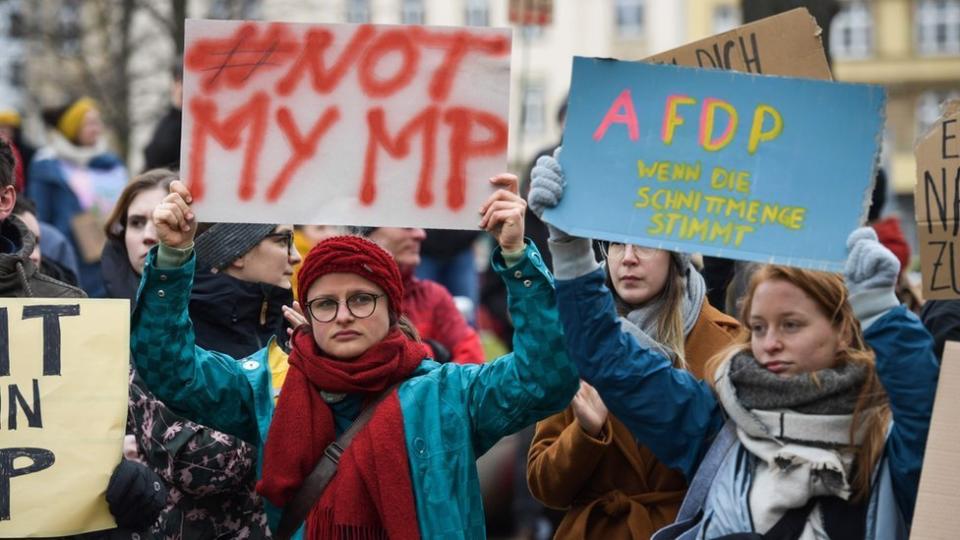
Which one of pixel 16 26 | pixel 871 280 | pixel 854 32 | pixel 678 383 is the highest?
pixel 854 32

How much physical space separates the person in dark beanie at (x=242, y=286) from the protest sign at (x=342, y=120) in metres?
0.82

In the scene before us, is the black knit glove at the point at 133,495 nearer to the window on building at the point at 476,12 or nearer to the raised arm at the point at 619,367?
the raised arm at the point at 619,367

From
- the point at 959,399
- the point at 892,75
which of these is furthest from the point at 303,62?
the point at 892,75

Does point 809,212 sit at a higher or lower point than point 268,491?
higher

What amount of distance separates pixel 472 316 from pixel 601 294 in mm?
5183

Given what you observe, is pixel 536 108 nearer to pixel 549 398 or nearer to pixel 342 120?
pixel 342 120

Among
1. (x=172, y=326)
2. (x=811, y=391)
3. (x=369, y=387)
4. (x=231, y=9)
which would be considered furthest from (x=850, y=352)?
(x=231, y=9)

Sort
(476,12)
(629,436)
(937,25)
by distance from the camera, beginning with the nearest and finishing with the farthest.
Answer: (629,436) → (937,25) → (476,12)

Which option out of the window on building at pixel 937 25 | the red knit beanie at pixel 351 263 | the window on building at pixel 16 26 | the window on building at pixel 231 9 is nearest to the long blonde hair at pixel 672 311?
the red knit beanie at pixel 351 263

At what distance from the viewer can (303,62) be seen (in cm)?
461

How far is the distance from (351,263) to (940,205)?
5.01 ft

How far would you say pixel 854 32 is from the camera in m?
50.5

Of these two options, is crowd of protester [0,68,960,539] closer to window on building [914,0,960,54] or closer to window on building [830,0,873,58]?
window on building [830,0,873,58]

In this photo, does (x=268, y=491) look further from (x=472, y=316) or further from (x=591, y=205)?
(x=472, y=316)
